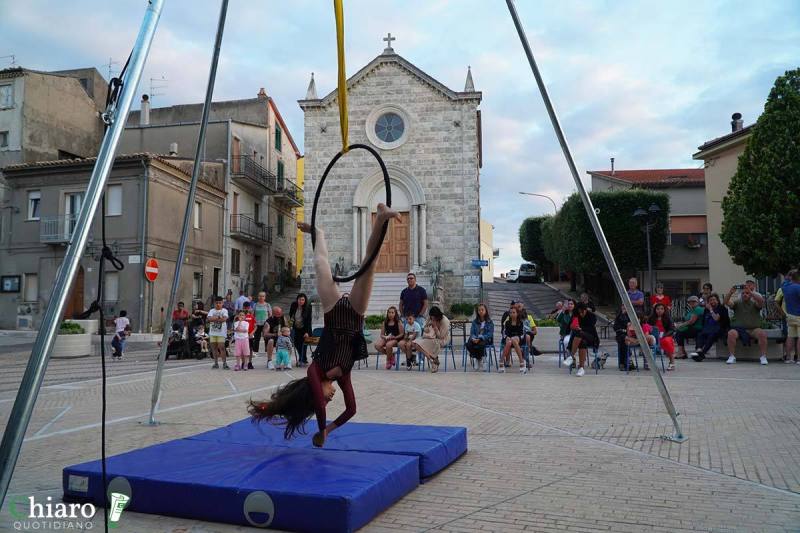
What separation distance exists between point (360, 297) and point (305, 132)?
85.1 feet

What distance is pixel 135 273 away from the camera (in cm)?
2594

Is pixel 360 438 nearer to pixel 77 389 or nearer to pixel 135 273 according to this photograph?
pixel 77 389

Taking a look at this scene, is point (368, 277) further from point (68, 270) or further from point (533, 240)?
point (533, 240)

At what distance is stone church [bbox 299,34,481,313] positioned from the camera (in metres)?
29.0

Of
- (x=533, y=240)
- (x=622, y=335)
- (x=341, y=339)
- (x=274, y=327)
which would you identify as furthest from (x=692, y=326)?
(x=533, y=240)

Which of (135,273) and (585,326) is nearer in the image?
(585,326)

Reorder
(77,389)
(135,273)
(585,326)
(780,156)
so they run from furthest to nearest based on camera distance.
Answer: (135,273)
(780,156)
(585,326)
(77,389)

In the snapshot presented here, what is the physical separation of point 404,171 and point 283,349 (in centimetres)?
1693

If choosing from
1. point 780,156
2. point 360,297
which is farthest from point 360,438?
point 780,156

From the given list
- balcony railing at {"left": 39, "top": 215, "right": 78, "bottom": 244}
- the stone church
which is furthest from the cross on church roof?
balcony railing at {"left": 39, "top": 215, "right": 78, "bottom": 244}

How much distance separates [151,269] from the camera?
82.2 ft

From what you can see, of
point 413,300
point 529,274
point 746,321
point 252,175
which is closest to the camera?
point 413,300

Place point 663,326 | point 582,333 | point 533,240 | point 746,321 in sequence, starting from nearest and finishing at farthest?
1. point 582,333
2. point 663,326
3. point 746,321
4. point 533,240

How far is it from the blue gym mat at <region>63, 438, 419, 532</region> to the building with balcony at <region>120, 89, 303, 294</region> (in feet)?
93.2
